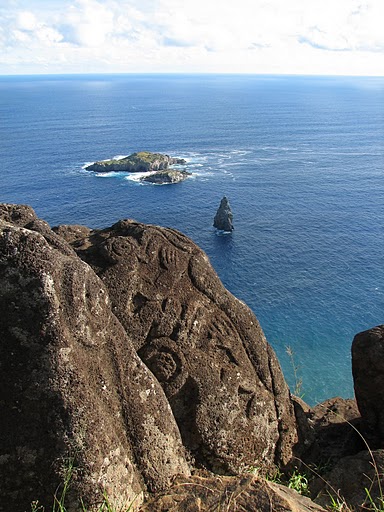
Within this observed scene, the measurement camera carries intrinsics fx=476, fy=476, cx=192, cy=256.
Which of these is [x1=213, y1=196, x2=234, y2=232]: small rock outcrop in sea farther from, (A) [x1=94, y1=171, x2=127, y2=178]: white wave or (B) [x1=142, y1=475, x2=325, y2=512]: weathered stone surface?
(B) [x1=142, y1=475, x2=325, y2=512]: weathered stone surface

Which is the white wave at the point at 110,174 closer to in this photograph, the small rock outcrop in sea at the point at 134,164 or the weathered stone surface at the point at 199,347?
the small rock outcrop in sea at the point at 134,164

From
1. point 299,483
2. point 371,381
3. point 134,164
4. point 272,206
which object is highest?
point 371,381

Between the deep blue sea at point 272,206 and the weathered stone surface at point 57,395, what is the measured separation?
3802 cm

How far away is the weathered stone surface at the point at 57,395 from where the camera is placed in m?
8.38

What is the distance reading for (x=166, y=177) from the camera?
117m

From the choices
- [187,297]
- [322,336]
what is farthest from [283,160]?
[187,297]

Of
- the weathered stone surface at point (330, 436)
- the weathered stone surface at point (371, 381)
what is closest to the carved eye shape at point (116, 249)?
the weathered stone surface at point (330, 436)

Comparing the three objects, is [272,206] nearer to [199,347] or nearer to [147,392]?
[199,347]

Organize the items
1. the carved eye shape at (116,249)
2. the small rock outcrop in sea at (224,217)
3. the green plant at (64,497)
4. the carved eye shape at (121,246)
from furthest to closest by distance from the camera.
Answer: the small rock outcrop in sea at (224,217) → the carved eye shape at (121,246) → the carved eye shape at (116,249) → the green plant at (64,497)

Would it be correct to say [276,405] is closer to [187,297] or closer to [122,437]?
[187,297]

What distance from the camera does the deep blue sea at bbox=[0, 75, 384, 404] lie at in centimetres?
5956

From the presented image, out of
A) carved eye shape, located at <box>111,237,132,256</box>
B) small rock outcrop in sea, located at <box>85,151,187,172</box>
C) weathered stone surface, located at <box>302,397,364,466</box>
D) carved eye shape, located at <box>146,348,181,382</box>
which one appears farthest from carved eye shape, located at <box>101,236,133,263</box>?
small rock outcrop in sea, located at <box>85,151,187,172</box>

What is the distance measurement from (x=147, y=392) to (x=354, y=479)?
5.69 meters

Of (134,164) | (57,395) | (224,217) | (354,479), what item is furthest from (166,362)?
(134,164)
